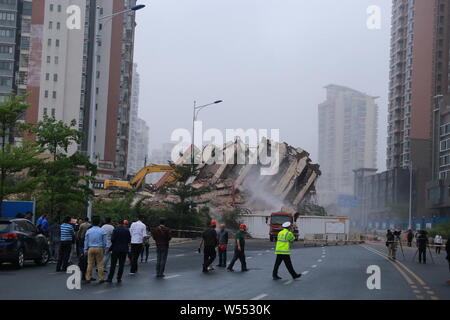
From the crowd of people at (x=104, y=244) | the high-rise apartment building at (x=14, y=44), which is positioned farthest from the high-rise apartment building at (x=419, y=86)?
the crowd of people at (x=104, y=244)

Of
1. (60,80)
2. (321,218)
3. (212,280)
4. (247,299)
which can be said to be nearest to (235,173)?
(321,218)

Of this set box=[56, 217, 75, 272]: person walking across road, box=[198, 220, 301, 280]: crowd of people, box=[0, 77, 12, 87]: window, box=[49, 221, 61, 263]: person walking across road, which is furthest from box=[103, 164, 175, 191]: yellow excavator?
box=[56, 217, 75, 272]: person walking across road

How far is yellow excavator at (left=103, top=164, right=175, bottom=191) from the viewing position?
6850 centimetres

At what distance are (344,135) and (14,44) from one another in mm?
97853

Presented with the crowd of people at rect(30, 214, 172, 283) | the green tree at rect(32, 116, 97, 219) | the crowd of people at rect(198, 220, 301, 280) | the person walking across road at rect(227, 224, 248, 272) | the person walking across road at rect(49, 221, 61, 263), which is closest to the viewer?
the crowd of people at rect(30, 214, 172, 283)

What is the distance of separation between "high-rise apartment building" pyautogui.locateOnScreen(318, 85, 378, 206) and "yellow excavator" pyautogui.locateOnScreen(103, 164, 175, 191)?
315 ft

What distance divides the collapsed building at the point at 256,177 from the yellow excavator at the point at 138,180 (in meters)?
2.15

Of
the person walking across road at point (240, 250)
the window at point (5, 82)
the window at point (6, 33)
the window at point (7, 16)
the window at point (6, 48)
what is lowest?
the person walking across road at point (240, 250)

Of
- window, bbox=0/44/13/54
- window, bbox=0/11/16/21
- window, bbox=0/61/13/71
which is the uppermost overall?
window, bbox=0/11/16/21

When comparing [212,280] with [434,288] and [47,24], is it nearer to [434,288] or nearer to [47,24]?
[434,288]

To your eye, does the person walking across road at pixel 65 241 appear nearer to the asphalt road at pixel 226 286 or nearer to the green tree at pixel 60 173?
the asphalt road at pixel 226 286

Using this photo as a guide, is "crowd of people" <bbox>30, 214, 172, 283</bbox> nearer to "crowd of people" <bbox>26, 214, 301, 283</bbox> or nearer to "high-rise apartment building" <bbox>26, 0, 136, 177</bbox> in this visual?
"crowd of people" <bbox>26, 214, 301, 283</bbox>

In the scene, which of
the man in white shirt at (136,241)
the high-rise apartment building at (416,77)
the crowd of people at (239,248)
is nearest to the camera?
the crowd of people at (239,248)

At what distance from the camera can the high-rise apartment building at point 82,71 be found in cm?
9256
